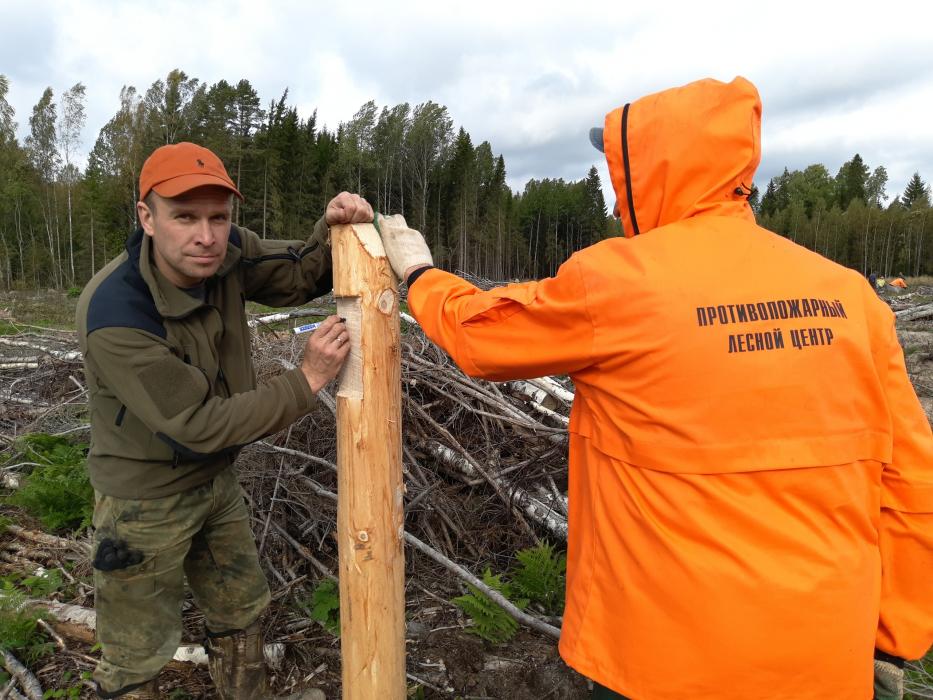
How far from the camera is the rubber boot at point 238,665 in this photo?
2.60 meters

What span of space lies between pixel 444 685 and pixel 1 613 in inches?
95.2

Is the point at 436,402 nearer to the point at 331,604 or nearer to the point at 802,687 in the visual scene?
the point at 331,604

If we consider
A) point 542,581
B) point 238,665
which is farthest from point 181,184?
point 542,581

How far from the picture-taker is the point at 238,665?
261 centimetres

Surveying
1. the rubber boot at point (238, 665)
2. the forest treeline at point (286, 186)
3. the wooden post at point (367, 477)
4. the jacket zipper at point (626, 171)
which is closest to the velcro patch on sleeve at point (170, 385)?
the wooden post at point (367, 477)

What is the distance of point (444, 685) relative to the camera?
9.21 ft

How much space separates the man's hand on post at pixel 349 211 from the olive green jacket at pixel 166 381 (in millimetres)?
583

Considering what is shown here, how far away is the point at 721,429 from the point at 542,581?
217 cm

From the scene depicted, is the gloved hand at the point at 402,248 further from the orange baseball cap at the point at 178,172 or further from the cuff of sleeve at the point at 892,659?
the cuff of sleeve at the point at 892,659

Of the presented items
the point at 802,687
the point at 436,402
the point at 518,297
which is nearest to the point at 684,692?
the point at 802,687

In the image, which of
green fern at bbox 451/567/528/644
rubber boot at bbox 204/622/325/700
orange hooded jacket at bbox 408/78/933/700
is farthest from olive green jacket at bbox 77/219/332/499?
green fern at bbox 451/567/528/644

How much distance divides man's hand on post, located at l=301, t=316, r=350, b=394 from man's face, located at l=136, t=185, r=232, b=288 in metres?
0.57

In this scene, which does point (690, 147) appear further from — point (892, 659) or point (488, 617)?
point (488, 617)

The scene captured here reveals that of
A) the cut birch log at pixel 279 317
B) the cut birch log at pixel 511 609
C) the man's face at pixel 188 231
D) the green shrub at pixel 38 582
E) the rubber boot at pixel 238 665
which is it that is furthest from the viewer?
the cut birch log at pixel 279 317
